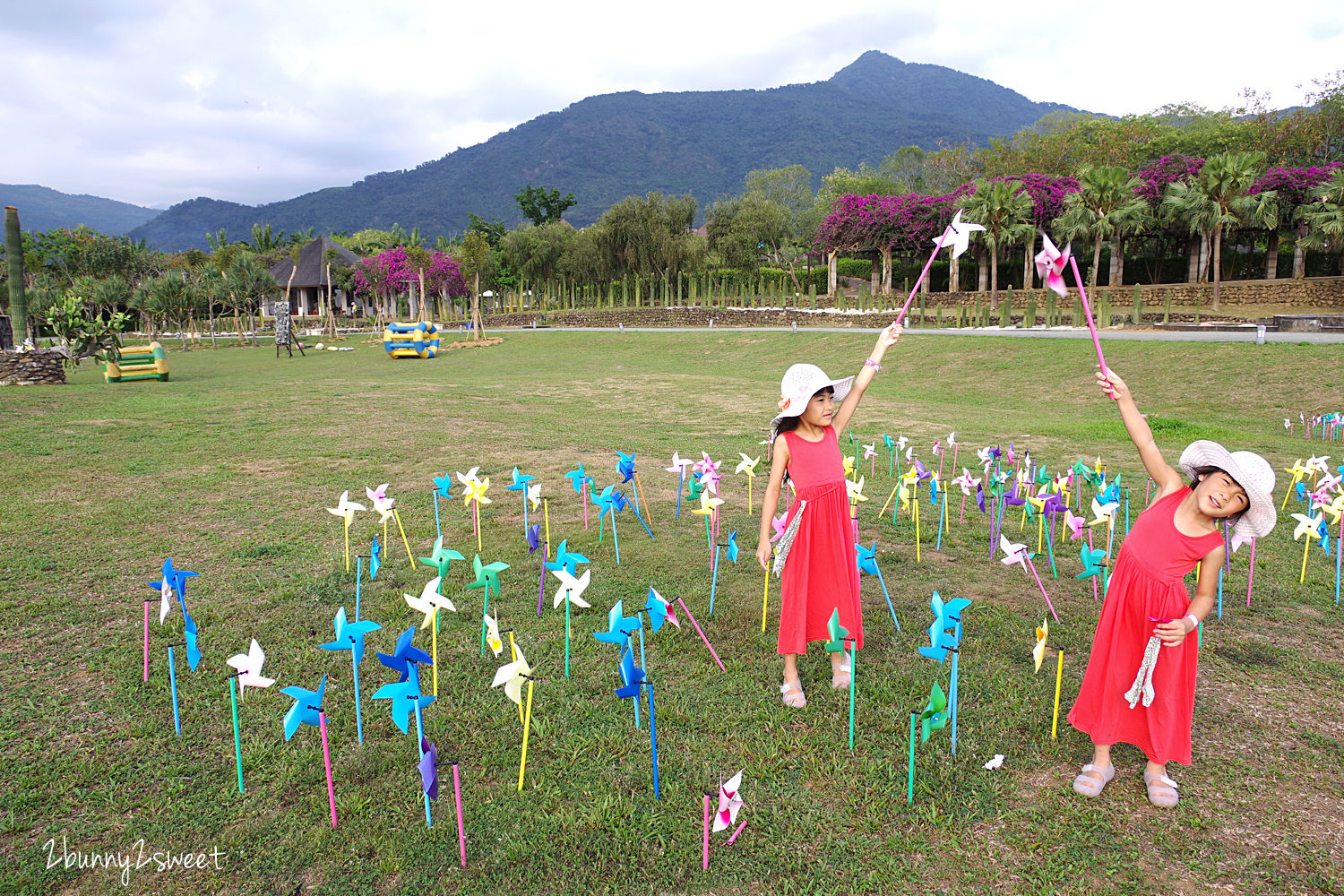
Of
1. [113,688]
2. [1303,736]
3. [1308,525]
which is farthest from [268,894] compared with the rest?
[1308,525]

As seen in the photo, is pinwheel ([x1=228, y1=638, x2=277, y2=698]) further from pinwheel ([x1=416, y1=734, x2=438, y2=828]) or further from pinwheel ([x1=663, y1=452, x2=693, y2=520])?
pinwheel ([x1=663, y1=452, x2=693, y2=520])

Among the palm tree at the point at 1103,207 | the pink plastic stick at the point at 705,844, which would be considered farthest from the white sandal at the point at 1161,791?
the palm tree at the point at 1103,207

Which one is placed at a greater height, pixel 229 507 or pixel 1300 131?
pixel 1300 131

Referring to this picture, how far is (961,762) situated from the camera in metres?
3.34

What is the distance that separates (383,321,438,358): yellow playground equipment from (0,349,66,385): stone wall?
14.0 meters

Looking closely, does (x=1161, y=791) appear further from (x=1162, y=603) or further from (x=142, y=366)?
(x=142, y=366)

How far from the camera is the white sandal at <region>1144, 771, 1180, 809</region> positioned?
304 cm

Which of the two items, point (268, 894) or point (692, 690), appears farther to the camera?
point (692, 690)

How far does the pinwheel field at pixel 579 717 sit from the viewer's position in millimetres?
2775

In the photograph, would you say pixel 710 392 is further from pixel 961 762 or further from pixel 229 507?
pixel 961 762

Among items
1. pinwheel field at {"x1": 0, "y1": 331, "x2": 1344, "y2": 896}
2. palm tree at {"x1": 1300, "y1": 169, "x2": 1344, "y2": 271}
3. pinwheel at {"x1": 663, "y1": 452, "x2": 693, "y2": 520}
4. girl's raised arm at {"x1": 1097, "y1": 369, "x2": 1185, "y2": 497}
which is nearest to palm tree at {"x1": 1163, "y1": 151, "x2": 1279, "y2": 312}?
palm tree at {"x1": 1300, "y1": 169, "x2": 1344, "y2": 271}

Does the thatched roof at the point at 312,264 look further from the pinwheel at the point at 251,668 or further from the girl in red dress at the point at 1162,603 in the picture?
the girl in red dress at the point at 1162,603

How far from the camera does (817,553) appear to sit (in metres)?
3.88

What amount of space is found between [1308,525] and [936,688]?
375 centimetres
